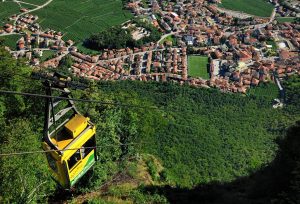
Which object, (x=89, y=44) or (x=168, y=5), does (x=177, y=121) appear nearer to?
(x=89, y=44)

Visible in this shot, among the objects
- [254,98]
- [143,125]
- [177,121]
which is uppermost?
[143,125]

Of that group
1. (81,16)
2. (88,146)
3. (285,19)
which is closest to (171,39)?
(81,16)

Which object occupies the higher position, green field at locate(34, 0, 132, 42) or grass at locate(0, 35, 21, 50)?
green field at locate(34, 0, 132, 42)

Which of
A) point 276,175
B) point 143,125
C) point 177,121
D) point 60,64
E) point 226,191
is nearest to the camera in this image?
point 276,175

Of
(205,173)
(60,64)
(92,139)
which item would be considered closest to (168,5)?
(60,64)

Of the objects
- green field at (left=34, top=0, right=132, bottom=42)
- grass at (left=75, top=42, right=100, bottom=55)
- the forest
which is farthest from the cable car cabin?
green field at (left=34, top=0, right=132, bottom=42)

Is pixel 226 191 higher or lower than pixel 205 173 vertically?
higher

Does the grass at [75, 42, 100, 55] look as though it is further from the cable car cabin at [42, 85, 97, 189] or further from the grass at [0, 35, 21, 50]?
the cable car cabin at [42, 85, 97, 189]
